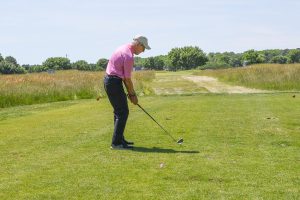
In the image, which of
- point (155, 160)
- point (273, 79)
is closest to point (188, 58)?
point (273, 79)

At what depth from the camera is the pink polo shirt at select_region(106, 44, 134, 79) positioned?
8914 millimetres

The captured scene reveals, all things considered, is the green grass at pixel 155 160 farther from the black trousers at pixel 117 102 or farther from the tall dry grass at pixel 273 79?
the tall dry grass at pixel 273 79

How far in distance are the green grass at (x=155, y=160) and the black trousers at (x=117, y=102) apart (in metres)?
0.32

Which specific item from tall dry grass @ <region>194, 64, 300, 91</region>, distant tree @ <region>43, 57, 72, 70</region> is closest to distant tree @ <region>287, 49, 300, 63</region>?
distant tree @ <region>43, 57, 72, 70</region>

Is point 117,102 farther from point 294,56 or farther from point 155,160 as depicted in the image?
point 294,56

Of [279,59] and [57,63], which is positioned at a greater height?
[57,63]

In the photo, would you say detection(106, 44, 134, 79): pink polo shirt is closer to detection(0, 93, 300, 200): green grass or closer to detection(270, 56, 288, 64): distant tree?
detection(0, 93, 300, 200): green grass

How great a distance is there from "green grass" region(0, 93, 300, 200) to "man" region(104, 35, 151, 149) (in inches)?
13.4

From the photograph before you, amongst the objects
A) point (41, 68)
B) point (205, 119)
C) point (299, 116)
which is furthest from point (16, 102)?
point (41, 68)

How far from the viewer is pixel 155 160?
782 centimetres

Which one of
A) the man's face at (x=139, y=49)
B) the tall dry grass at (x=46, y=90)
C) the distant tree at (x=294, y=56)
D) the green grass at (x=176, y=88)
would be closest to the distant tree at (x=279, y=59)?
the distant tree at (x=294, y=56)

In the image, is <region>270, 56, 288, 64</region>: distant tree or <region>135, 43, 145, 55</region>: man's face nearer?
<region>135, 43, 145, 55</region>: man's face

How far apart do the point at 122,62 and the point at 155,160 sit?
2048 mm

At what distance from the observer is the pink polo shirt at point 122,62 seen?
8.91 meters
